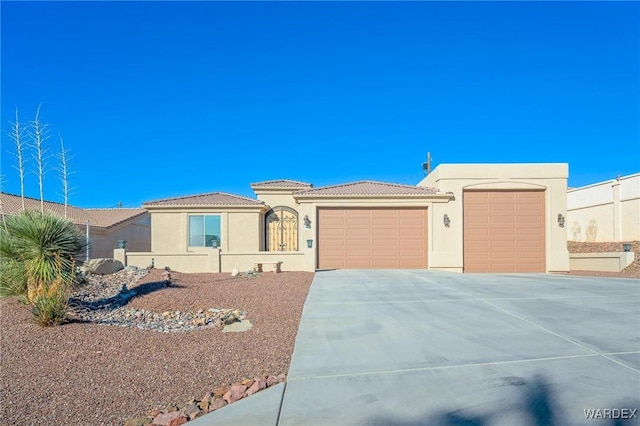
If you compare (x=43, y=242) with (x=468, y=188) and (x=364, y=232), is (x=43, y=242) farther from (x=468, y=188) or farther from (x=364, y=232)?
(x=468, y=188)

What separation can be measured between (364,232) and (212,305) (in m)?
8.62

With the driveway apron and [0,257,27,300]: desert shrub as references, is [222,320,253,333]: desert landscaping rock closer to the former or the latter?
the driveway apron

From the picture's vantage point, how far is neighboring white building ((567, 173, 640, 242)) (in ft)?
59.4

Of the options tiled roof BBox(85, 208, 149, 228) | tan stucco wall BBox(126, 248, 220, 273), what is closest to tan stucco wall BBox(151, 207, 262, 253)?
tan stucco wall BBox(126, 248, 220, 273)

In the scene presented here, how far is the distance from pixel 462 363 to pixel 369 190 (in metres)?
12.1

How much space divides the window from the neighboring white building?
63.5 ft

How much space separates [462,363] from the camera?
4.28m

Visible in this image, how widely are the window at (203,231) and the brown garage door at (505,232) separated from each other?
11105 millimetres

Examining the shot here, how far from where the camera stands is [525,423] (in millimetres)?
3018

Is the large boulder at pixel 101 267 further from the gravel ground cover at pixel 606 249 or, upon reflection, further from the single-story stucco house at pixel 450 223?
the gravel ground cover at pixel 606 249

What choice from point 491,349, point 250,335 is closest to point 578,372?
point 491,349

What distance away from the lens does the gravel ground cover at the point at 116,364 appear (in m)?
3.42

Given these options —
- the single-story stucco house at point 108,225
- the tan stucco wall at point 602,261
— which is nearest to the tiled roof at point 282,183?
the single-story stucco house at point 108,225
